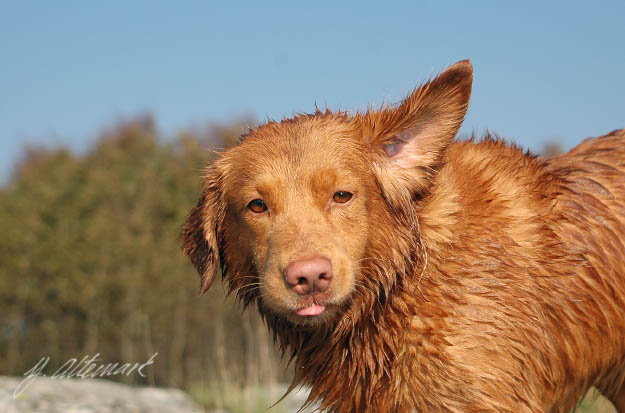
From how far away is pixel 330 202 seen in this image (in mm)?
3617

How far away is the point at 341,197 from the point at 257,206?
0.48 meters

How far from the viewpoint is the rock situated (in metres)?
6.07

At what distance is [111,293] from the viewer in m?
25.2

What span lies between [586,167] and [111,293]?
2314 centimetres

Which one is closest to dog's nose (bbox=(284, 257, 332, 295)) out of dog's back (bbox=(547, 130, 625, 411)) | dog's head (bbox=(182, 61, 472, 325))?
dog's head (bbox=(182, 61, 472, 325))

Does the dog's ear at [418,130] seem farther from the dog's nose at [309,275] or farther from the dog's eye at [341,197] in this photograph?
the dog's nose at [309,275]

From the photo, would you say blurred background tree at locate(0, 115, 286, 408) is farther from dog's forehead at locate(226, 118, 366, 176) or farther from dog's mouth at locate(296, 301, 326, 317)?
dog's mouth at locate(296, 301, 326, 317)

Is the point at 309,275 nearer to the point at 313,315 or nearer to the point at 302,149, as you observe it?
the point at 313,315

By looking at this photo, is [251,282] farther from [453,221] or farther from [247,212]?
[453,221]

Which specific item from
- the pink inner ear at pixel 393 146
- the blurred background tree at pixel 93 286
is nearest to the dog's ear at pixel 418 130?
the pink inner ear at pixel 393 146

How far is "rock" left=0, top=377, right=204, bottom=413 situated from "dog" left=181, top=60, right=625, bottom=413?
2865 mm

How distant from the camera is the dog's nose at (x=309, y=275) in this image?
3.25 meters

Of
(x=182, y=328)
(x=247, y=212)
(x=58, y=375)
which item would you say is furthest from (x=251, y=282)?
(x=182, y=328)

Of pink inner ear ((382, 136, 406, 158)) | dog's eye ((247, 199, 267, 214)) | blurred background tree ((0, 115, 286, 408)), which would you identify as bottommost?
blurred background tree ((0, 115, 286, 408))
